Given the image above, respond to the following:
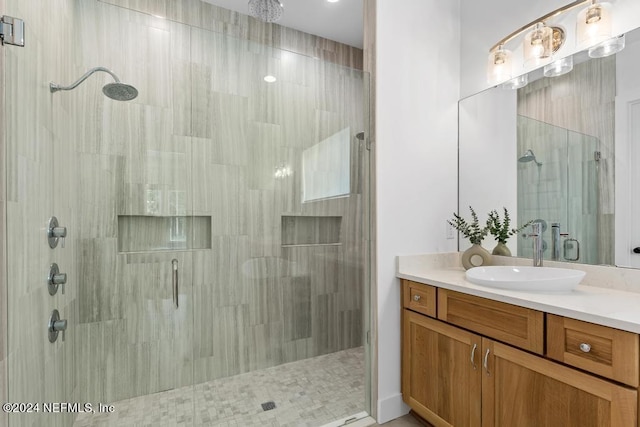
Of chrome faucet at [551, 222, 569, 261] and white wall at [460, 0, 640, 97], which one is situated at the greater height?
white wall at [460, 0, 640, 97]

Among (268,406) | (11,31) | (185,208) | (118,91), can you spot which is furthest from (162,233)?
(268,406)

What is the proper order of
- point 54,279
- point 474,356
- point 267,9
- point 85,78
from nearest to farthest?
point 54,279 → point 474,356 → point 85,78 → point 267,9

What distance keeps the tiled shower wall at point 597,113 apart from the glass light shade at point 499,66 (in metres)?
0.25

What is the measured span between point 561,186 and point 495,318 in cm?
87

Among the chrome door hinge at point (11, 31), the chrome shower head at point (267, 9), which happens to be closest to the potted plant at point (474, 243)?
the chrome shower head at point (267, 9)

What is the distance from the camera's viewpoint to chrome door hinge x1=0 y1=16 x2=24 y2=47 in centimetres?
94

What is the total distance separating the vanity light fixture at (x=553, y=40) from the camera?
1474 millimetres

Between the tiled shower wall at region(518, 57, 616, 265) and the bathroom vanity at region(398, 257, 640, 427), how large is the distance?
0.33 m

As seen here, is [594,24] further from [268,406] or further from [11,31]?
[268,406]

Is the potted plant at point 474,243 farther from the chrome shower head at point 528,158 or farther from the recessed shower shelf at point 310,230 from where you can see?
the recessed shower shelf at point 310,230

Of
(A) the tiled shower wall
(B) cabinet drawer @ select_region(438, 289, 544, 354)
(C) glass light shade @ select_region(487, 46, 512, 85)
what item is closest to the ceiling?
(C) glass light shade @ select_region(487, 46, 512, 85)

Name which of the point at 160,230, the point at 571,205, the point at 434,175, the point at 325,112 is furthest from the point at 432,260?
the point at 160,230

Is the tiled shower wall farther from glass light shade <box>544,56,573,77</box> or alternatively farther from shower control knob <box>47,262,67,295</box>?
shower control knob <box>47,262,67,295</box>

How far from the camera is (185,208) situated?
70.3 inches
